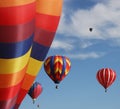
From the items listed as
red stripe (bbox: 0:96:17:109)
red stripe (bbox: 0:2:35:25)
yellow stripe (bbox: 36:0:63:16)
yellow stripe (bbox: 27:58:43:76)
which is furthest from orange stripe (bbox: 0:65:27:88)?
yellow stripe (bbox: 36:0:63:16)

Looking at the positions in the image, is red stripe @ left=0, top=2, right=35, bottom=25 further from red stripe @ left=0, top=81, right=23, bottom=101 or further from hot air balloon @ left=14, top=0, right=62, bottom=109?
hot air balloon @ left=14, top=0, right=62, bottom=109

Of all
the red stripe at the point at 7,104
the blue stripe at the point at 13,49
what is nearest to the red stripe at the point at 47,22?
the blue stripe at the point at 13,49

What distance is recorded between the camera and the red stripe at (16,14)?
1458cm

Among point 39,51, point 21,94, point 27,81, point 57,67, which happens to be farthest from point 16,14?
point 57,67

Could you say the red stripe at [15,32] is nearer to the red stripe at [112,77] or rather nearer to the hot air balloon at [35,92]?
the red stripe at [112,77]

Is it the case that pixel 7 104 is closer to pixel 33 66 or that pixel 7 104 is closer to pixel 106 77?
pixel 33 66

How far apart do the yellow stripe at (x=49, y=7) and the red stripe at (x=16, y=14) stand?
2681 mm

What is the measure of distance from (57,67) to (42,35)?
65.3 ft

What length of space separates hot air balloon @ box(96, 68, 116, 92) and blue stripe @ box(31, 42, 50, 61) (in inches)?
1002

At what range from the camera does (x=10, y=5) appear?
1459cm

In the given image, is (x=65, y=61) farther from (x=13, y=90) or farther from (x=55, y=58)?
(x=13, y=90)

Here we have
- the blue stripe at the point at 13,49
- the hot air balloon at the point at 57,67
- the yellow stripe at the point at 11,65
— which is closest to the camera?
the blue stripe at the point at 13,49

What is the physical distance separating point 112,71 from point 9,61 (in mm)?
31011

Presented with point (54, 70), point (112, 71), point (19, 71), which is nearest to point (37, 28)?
point (19, 71)
